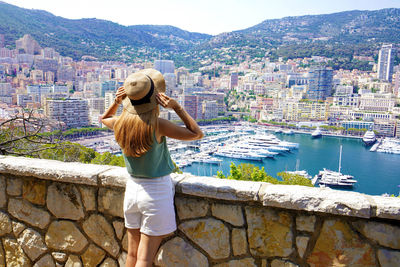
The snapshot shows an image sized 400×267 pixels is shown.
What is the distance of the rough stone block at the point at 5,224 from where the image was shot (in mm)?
1597

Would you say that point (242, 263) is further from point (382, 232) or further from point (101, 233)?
point (101, 233)

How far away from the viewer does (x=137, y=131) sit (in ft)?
3.75

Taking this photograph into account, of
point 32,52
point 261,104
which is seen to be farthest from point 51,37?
point 261,104

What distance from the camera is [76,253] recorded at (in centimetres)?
150

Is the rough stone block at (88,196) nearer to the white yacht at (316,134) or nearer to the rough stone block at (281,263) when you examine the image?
the rough stone block at (281,263)

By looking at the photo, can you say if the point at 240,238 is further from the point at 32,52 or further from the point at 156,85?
the point at 32,52

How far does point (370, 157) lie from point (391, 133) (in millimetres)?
14963

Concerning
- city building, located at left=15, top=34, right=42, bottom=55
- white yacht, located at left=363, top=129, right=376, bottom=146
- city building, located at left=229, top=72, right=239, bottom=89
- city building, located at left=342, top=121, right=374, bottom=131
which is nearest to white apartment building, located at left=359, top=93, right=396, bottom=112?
city building, located at left=342, top=121, right=374, bottom=131

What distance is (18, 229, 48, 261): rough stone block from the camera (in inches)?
60.9

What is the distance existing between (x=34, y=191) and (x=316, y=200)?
3.71ft

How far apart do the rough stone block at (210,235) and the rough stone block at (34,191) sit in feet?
2.08

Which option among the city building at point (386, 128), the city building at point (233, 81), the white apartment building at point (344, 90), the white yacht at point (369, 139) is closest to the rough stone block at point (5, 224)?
the white yacht at point (369, 139)

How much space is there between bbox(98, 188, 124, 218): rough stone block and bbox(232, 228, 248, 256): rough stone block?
Answer: 436mm

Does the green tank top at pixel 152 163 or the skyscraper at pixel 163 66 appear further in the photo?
the skyscraper at pixel 163 66
